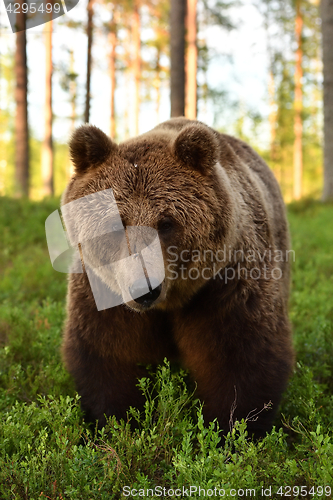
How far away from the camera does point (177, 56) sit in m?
9.52

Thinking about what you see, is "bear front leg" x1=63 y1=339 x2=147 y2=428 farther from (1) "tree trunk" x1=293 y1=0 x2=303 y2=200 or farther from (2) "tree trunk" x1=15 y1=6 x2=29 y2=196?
(1) "tree trunk" x1=293 y1=0 x2=303 y2=200

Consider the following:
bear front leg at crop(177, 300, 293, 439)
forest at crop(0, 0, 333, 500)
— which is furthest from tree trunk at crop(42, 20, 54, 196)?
bear front leg at crop(177, 300, 293, 439)

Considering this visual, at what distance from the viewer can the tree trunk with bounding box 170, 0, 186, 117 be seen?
9406 mm

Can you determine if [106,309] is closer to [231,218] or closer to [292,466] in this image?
[231,218]

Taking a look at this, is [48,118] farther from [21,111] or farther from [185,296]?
[185,296]

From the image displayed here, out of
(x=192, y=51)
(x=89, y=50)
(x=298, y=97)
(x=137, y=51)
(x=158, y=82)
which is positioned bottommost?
(x=192, y=51)

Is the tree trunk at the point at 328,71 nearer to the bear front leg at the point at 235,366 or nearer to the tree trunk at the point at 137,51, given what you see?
the tree trunk at the point at 137,51

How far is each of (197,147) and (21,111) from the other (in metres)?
11.3

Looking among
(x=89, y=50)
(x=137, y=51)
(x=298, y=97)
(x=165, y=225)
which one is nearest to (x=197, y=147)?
(x=165, y=225)

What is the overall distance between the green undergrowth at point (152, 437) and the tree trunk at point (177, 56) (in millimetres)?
5293

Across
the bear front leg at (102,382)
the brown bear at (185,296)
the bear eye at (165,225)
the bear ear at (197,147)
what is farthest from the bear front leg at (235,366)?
the bear ear at (197,147)

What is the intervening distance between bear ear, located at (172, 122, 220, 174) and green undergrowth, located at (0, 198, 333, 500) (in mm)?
1368

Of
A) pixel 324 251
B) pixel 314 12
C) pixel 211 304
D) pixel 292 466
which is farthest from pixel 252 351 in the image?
pixel 314 12

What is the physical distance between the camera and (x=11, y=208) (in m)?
9.77
